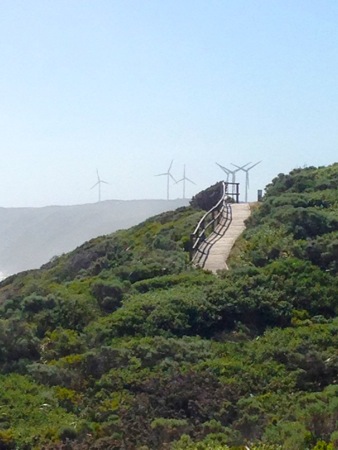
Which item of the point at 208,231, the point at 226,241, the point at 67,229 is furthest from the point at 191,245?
the point at 67,229

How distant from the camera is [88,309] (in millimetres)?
20312

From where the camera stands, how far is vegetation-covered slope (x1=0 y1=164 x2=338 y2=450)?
13.4m

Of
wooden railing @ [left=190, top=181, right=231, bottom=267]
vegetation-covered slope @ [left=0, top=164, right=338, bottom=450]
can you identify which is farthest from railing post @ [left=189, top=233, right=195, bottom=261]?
vegetation-covered slope @ [left=0, top=164, right=338, bottom=450]

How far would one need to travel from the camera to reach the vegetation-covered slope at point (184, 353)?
13.4 metres

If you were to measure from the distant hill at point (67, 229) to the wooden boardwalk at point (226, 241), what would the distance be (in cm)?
9976

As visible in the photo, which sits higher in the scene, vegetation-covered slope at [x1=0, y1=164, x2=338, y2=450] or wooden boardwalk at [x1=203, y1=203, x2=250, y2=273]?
wooden boardwalk at [x1=203, y1=203, x2=250, y2=273]

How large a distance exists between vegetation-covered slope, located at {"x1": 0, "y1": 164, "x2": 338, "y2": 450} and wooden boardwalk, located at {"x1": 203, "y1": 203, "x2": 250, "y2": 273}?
54 centimetres

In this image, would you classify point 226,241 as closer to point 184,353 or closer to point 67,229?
point 184,353

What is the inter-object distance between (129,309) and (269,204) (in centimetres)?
1335

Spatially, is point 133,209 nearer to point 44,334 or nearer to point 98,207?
point 98,207

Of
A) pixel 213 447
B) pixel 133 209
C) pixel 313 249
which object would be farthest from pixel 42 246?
pixel 213 447

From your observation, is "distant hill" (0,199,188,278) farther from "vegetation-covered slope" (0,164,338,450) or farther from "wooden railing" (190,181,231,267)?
"vegetation-covered slope" (0,164,338,450)

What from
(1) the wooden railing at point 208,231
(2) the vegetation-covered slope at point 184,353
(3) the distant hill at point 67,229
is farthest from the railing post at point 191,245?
(3) the distant hill at point 67,229

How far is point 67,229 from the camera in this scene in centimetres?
17325
